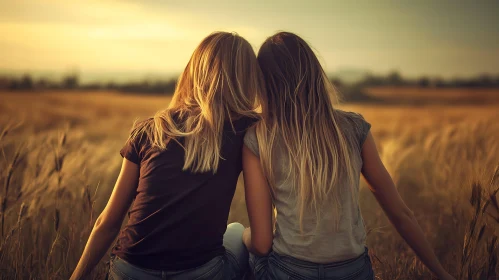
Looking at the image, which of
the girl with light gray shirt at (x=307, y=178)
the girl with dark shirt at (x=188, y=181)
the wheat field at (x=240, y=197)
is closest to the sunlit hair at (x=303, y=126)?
the girl with light gray shirt at (x=307, y=178)

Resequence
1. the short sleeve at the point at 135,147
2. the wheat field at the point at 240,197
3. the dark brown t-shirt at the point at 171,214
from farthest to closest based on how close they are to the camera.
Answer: the wheat field at the point at 240,197 → the short sleeve at the point at 135,147 → the dark brown t-shirt at the point at 171,214

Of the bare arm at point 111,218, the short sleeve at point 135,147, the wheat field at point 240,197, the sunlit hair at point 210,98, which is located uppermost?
the sunlit hair at point 210,98

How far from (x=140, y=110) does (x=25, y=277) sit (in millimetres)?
10321

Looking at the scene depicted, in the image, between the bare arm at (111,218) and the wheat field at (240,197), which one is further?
the wheat field at (240,197)

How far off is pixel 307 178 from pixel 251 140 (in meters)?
0.30

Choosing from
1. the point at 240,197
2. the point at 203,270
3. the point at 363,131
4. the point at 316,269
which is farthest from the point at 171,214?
the point at 240,197

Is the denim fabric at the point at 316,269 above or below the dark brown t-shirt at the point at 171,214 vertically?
below

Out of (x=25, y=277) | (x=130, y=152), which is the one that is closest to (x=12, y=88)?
(x=25, y=277)

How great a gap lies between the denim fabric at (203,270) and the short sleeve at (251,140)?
1.66 ft

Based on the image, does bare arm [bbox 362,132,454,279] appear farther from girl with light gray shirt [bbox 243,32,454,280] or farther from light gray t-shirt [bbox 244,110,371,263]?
light gray t-shirt [bbox 244,110,371,263]

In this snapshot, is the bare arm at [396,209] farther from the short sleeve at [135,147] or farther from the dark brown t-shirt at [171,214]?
the short sleeve at [135,147]

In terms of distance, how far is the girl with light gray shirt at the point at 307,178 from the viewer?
1793mm

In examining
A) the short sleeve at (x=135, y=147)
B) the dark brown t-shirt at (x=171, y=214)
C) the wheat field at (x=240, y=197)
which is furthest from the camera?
the wheat field at (x=240, y=197)

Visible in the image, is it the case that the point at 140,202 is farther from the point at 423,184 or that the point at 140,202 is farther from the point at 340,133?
the point at 423,184
